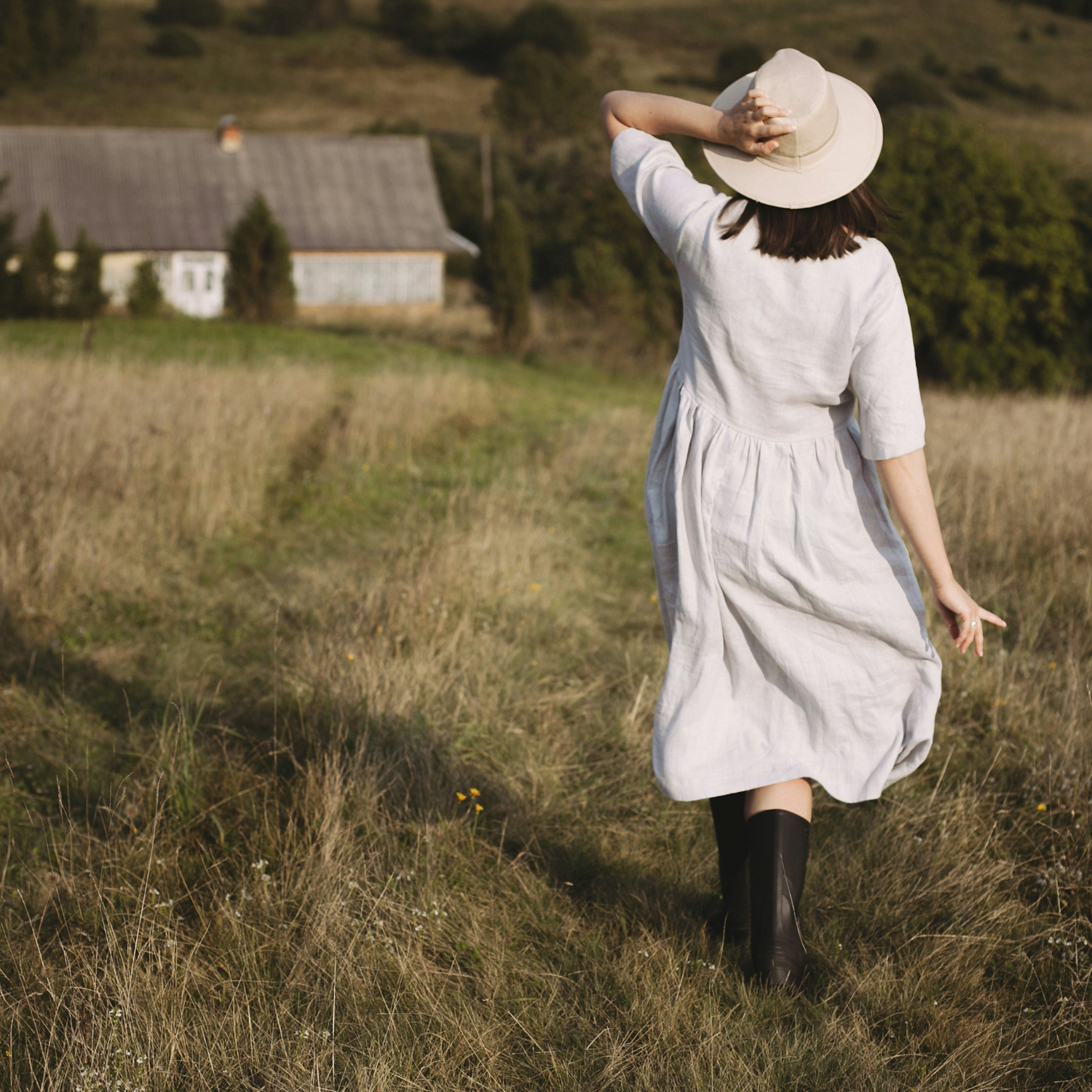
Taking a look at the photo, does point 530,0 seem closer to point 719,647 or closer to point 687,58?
point 687,58

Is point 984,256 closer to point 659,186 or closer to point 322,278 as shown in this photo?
point 659,186

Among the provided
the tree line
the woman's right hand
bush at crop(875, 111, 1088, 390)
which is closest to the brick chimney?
the tree line

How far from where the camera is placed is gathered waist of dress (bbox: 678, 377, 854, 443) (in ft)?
6.51

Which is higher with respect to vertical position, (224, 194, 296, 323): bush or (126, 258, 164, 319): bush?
(224, 194, 296, 323): bush

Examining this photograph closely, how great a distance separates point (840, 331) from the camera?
1.85 m

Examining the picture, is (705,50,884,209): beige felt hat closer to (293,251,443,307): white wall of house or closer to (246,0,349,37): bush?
(293,251,443,307): white wall of house

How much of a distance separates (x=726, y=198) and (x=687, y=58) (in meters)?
82.7

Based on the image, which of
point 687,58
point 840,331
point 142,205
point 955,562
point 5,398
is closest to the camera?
point 840,331

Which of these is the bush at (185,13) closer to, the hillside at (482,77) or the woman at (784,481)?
the hillside at (482,77)

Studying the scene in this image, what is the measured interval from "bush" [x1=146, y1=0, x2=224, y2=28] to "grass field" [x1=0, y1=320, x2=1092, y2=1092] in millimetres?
83430

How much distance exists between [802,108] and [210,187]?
33.5m

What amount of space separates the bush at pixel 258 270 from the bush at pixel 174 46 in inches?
2185

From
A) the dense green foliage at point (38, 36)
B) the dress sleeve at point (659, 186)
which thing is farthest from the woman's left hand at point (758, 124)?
the dense green foliage at point (38, 36)

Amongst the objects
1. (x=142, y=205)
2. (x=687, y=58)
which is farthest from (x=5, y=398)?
(x=687, y=58)
